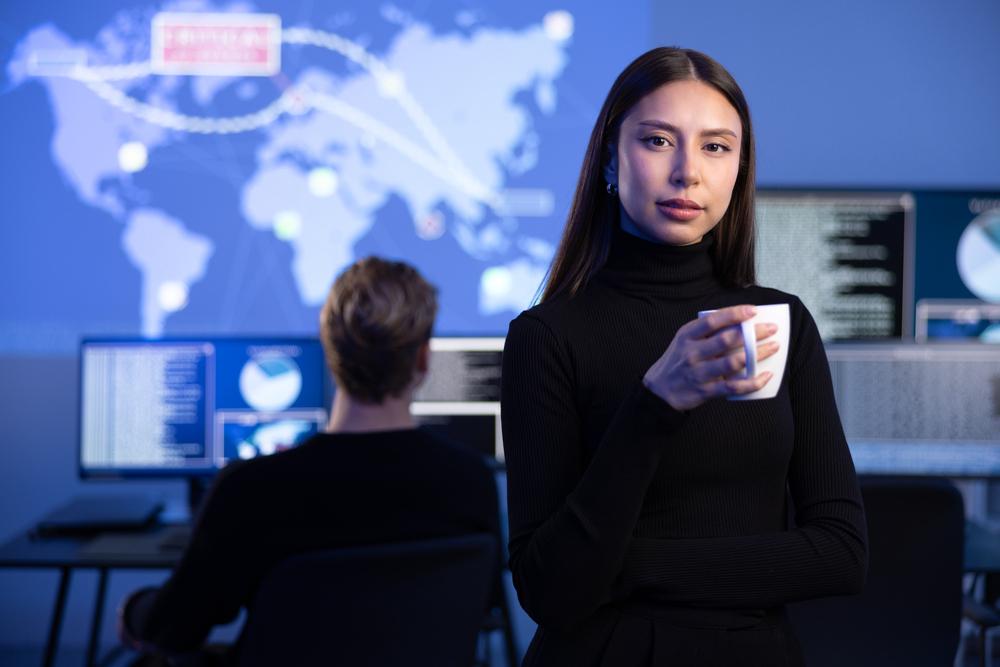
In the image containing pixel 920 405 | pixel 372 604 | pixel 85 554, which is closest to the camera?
pixel 372 604

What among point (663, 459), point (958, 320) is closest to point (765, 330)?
point (663, 459)

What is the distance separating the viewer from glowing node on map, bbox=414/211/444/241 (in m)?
3.29

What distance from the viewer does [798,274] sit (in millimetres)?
3141

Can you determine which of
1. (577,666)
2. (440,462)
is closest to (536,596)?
(577,666)

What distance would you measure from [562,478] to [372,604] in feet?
1.97

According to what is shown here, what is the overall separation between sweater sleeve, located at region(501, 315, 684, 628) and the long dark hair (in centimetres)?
12

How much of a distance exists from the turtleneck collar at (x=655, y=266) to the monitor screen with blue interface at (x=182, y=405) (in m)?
1.78

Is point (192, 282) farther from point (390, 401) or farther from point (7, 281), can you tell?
point (390, 401)

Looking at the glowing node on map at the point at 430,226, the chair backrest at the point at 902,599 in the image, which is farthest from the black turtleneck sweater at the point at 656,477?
the glowing node on map at the point at 430,226

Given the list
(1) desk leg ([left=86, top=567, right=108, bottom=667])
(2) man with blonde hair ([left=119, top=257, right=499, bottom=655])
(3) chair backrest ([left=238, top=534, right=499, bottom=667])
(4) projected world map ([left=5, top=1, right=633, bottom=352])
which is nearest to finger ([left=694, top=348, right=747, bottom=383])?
(3) chair backrest ([left=238, top=534, right=499, bottom=667])

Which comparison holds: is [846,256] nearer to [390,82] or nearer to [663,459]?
[390,82]

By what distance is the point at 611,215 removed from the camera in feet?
3.58

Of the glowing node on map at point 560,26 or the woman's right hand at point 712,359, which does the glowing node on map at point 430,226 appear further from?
the woman's right hand at point 712,359

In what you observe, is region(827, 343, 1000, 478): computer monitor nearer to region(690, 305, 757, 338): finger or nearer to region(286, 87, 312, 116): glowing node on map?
region(286, 87, 312, 116): glowing node on map
